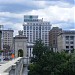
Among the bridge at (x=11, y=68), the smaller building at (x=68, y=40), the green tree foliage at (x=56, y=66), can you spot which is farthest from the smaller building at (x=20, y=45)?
the bridge at (x=11, y=68)

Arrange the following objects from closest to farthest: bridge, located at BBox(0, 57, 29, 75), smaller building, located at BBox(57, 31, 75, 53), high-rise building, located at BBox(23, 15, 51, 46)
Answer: bridge, located at BBox(0, 57, 29, 75) < smaller building, located at BBox(57, 31, 75, 53) < high-rise building, located at BBox(23, 15, 51, 46)

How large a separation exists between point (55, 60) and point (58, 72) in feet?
19.6

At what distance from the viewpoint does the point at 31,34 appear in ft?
560

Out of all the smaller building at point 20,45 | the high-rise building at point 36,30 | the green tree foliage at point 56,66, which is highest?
the high-rise building at point 36,30

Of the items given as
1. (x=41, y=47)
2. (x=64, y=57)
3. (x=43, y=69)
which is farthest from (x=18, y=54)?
(x=43, y=69)

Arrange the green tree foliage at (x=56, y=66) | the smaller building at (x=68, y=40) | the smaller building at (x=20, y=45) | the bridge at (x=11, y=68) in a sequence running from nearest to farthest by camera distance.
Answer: the bridge at (x=11, y=68) < the green tree foliage at (x=56, y=66) < the smaller building at (x=68, y=40) < the smaller building at (x=20, y=45)

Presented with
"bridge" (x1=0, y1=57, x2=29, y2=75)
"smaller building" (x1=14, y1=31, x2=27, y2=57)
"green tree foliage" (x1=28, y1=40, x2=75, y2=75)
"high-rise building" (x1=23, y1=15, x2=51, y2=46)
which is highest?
"high-rise building" (x1=23, y1=15, x2=51, y2=46)

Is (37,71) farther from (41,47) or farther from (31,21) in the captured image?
(31,21)

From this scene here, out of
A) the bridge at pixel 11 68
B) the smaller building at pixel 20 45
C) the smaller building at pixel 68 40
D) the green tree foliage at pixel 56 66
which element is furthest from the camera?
the smaller building at pixel 20 45

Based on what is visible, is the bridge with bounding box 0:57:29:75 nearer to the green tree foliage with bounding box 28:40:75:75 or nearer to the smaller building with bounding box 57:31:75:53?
the green tree foliage with bounding box 28:40:75:75

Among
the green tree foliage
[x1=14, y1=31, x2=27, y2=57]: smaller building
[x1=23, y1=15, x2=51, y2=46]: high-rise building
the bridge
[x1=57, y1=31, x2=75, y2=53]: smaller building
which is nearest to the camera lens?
the bridge

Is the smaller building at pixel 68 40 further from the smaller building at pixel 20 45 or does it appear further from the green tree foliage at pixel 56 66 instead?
the green tree foliage at pixel 56 66

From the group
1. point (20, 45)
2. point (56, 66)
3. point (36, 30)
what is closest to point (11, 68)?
point (56, 66)

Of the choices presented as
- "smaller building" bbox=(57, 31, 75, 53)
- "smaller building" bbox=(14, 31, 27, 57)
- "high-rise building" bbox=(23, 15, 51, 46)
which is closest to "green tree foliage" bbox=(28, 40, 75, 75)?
"smaller building" bbox=(57, 31, 75, 53)
